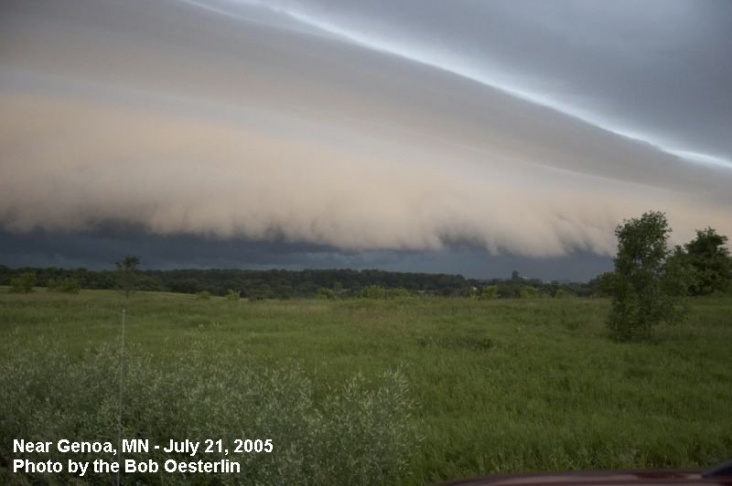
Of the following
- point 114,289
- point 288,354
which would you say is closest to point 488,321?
point 288,354

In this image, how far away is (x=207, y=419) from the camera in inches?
233

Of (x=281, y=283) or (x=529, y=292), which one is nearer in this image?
(x=281, y=283)

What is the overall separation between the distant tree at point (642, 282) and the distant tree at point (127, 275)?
9364 millimetres

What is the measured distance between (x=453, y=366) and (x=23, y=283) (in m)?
7.16

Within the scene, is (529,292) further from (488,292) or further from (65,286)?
(65,286)

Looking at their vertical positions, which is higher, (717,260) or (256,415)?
(717,260)

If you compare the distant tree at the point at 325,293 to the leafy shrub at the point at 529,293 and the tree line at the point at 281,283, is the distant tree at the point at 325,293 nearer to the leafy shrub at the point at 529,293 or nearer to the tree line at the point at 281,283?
the tree line at the point at 281,283

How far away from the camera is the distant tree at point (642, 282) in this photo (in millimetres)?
13758

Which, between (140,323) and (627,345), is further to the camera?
(140,323)

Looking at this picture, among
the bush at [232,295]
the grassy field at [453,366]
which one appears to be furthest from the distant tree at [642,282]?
the bush at [232,295]

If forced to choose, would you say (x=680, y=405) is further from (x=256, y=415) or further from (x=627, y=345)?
(x=256, y=415)

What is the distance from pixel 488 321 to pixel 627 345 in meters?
3.64

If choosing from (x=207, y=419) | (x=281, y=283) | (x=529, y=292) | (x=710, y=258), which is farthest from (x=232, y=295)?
(x=710, y=258)

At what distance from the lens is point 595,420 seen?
25.1 ft
